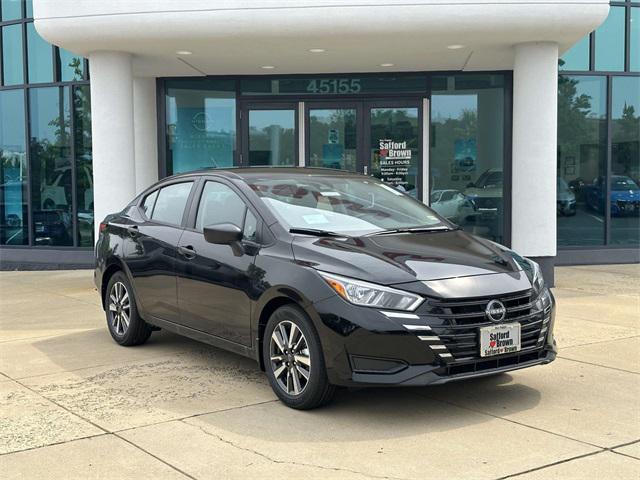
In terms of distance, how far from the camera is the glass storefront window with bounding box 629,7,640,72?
45.1 ft

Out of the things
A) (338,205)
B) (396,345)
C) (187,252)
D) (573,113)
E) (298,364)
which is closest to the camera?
(396,345)

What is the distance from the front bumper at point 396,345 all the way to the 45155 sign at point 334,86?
8.96 m

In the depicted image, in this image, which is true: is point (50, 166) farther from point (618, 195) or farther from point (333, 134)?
point (618, 195)

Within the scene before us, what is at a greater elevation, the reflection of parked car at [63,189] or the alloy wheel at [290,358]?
the reflection of parked car at [63,189]

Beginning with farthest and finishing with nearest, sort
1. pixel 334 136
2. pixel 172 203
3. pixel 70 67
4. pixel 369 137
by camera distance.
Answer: pixel 70 67
pixel 334 136
pixel 369 137
pixel 172 203

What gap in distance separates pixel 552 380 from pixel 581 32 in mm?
5904

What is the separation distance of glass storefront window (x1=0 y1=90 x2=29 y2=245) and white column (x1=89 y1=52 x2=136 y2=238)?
3987mm

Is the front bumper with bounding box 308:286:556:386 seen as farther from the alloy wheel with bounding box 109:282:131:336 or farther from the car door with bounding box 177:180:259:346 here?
the alloy wheel with bounding box 109:282:131:336

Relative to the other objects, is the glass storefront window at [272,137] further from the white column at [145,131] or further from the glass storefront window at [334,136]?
the white column at [145,131]

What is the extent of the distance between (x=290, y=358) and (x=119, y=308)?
2772mm

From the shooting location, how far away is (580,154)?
44.9 ft

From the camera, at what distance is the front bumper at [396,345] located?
15.0ft

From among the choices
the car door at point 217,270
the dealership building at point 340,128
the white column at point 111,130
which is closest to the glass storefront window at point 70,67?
the dealership building at point 340,128

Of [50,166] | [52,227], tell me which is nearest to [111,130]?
[50,166]
